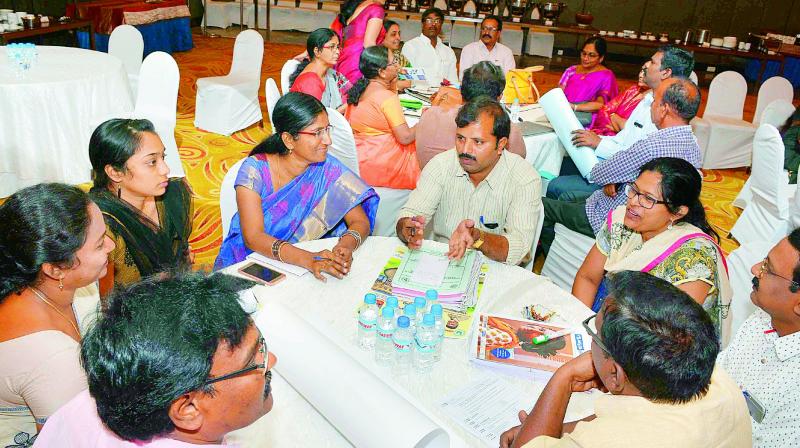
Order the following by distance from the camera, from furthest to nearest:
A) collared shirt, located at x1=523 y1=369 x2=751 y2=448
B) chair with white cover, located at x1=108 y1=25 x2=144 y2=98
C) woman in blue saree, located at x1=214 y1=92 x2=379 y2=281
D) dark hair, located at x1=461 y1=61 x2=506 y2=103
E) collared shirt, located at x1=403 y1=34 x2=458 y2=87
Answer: collared shirt, located at x1=403 y1=34 x2=458 y2=87 < chair with white cover, located at x1=108 y1=25 x2=144 y2=98 < dark hair, located at x1=461 y1=61 x2=506 y2=103 < woman in blue saree, located at x1=214 y1=92 x2=379 y2=281 < collared shirt, located at x1=523 y1=369 x2=751 y2=448

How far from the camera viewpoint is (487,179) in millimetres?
2652

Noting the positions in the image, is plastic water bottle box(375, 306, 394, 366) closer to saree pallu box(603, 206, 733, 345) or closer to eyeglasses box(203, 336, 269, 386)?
eyeglasses box(203, 336, 269, 386)

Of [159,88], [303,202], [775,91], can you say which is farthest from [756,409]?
[775,91]

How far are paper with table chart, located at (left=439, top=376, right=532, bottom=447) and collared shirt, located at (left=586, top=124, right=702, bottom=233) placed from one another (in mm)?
1634

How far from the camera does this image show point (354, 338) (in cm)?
178

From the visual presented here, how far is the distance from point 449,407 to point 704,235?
3.89 feet

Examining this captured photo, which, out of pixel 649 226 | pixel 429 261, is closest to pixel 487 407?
pixel 429 261

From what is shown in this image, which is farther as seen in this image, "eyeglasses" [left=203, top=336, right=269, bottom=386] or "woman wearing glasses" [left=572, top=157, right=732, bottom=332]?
"woman wearing glasses" [left=572, top=157, right=732, bottom=332]

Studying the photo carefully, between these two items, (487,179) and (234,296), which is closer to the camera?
(234,296)

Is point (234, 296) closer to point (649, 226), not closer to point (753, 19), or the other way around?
point (649, 226)

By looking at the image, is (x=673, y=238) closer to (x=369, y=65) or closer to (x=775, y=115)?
(x=369, y=65)

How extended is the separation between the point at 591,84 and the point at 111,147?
12.9 ft

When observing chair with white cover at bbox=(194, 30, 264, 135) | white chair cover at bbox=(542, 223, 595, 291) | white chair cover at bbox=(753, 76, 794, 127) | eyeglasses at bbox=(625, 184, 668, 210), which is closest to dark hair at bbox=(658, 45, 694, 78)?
white chair cover at bbox=(542, 223, 595, 291)

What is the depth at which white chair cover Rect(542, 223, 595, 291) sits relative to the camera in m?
3.12
